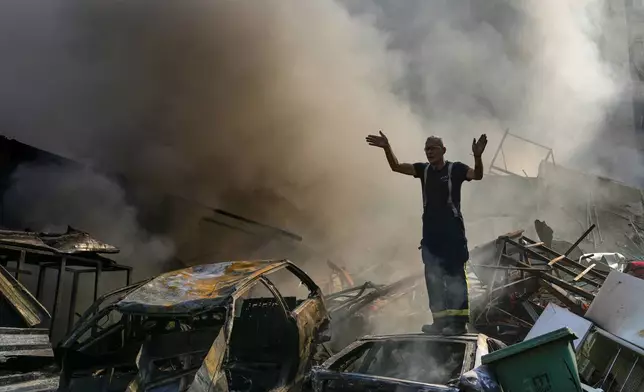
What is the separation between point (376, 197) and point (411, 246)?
1.38 metres

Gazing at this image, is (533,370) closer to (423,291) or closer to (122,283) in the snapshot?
(423,291)

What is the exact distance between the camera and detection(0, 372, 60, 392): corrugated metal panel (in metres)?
2.15

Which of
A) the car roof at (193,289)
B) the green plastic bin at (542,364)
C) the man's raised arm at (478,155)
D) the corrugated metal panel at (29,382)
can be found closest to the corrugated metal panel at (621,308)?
the man's raised arm at (478,155)

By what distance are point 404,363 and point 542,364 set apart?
1.24m

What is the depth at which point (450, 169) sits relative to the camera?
3.99 meters

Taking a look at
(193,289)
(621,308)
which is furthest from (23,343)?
(621,308)

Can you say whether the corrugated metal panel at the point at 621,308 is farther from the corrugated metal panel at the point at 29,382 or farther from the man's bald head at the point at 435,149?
the corrugated metal panel at the point at 29,382

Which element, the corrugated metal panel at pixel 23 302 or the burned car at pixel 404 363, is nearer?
the corrugated metal panel at pixel 23 302

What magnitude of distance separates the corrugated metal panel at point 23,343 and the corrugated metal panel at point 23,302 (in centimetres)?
6

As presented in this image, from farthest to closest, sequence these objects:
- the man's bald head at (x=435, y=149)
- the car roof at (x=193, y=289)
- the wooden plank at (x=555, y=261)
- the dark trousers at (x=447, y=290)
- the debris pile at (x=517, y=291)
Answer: the wooden plank at (x=555, y=261), the debris pile at (x=517, y=291), the man's bald head at (x=435, y=149), the dark trousers at (x=447, y=290), the car roof at (x=193, y=289)

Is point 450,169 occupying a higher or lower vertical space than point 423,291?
higher

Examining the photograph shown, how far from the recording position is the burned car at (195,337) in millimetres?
3225

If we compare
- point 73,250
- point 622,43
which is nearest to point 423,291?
point 73,250

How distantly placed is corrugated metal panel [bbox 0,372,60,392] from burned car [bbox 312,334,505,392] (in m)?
1.48
